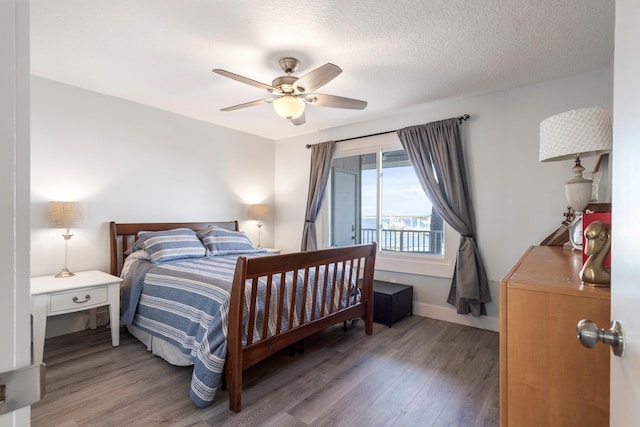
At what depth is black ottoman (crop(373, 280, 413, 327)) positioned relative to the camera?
127 inches

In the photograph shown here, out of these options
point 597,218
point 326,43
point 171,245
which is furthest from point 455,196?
point 171,245

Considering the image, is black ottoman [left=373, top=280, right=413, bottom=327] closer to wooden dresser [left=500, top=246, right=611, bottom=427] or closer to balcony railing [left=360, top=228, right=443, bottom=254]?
balcony railing [left=360, top=228, right=443, bottom=254]

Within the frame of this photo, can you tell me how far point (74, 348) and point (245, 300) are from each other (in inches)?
72.9

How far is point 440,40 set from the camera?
2195 millimetres

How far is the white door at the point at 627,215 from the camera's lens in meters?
0.55

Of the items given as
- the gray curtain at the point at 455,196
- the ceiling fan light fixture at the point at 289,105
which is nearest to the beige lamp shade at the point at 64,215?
the ceiling fan light fixture at the point at 289,105

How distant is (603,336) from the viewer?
0.66m

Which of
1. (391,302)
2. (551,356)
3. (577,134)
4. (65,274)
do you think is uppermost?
(577,134)

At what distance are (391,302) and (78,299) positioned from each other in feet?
9.09

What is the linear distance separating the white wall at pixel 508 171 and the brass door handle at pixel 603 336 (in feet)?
7.84

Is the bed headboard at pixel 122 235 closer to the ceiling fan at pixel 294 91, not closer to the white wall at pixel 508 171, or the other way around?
the ceiling fan at pixel 294 91

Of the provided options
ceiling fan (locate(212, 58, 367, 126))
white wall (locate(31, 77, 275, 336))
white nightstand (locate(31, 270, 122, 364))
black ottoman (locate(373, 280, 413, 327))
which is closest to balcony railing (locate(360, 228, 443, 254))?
black ottoman (locate(373, 280, 413, 327))

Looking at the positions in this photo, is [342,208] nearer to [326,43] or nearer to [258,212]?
[258,212]

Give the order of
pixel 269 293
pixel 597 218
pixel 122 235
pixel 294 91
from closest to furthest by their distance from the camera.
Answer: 1. pixel 597 218
2. pixel 269 293
3. pixel 294 91
4. pixel 122 235
